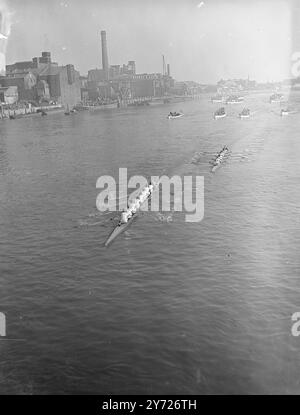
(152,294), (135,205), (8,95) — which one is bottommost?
(152,294)

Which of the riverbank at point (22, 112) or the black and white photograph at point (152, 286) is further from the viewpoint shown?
the riverbank at point (22, 112)

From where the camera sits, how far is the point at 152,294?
2553 cm

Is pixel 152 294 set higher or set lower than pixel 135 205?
lower

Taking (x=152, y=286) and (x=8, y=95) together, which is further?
(x=8, y=95)

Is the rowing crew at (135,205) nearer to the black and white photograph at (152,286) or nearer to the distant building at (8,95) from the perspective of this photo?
the black and white photograph at (152,286)

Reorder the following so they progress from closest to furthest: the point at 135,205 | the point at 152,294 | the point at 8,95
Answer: the point at 152,294 < the point at 135,205 < the point at 8,95

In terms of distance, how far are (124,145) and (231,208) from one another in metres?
52.8

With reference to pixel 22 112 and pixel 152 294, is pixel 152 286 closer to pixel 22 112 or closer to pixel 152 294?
pixel 152 294

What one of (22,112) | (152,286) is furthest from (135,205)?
(22,112)

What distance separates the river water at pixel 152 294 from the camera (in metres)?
18.6

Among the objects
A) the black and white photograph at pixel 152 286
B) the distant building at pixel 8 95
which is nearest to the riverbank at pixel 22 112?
the distant building at pixel 8 95

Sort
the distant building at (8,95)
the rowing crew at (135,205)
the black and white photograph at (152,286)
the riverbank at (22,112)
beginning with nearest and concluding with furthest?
1. the black and white photograph at (152,286)
2. the rowing crew at (135,205)
3. the riverbank at (22,112)
4. the distant building at (8,95)

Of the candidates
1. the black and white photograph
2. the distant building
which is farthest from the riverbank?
the black and white photograph

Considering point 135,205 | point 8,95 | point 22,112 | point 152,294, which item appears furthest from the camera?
point 8,95
